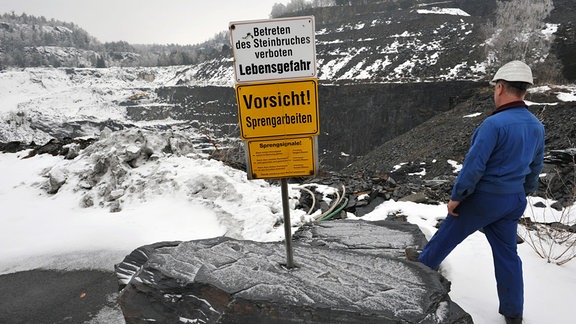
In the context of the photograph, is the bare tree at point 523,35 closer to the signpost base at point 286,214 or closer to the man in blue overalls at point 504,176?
the man in blue overalls at point 504,176

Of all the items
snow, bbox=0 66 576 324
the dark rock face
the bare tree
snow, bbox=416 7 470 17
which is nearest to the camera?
the dark rock face

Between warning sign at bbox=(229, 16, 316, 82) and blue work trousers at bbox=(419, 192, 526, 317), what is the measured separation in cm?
153

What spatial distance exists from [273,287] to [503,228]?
173cm

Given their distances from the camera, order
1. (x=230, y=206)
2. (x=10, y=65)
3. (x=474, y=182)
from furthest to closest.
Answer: (x=10, y=65)
(x=230, y=206)
(x=474, y=182)

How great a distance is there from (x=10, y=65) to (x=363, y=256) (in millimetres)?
147383

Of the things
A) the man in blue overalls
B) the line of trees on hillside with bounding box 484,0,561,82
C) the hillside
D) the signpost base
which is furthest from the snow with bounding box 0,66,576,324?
the line of trees on hillside with bounding box 484,0,561,82

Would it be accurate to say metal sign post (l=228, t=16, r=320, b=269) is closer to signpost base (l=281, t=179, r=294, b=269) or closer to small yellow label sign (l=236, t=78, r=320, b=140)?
small yellow label sign (l=236, t=78, r=320, b=140)

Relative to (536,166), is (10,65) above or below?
above

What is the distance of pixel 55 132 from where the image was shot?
163 feet

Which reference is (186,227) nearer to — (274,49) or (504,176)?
(274,49)

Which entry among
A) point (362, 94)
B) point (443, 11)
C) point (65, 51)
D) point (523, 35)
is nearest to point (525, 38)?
point (523, 35)

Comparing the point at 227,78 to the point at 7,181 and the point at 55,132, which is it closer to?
the point at 55,132

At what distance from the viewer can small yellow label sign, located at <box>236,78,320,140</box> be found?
94.4 inches

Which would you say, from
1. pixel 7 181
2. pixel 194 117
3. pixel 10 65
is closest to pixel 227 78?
pixel 194 117
